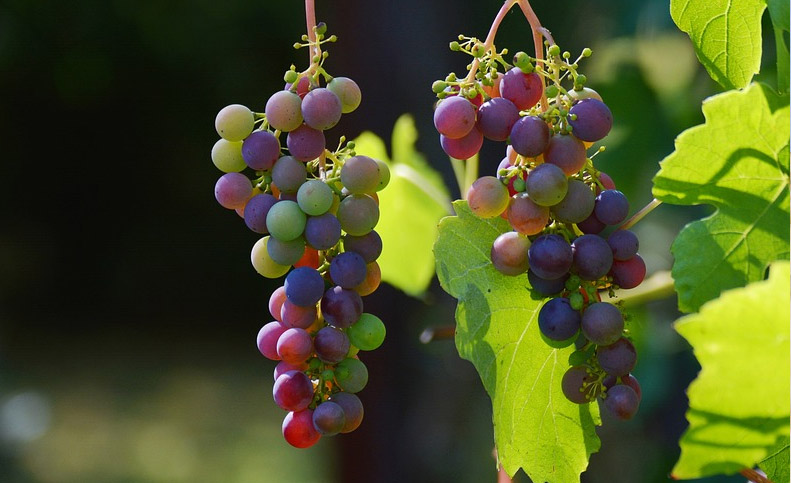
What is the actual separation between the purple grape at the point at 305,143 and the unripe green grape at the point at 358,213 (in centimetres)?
3

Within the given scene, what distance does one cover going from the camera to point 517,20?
237 cm

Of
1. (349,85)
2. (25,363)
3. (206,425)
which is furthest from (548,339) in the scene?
(25,363)

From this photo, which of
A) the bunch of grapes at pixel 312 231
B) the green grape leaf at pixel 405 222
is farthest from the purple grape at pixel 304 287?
the green grape leaf at pixel 405 222

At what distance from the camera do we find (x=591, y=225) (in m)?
0.45

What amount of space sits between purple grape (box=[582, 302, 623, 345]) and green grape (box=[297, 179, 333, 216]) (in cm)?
14

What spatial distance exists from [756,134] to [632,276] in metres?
0.09

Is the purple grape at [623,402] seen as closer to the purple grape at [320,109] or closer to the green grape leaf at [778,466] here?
the green grape leaf at [778,466]

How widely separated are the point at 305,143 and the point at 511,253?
119 millimetres

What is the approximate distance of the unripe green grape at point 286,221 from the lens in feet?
1.39

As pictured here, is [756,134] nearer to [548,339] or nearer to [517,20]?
[548,339]

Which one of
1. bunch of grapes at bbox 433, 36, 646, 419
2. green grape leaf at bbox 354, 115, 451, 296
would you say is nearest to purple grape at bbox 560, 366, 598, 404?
bunch of grapes at bbox 433, 36, 646, 419

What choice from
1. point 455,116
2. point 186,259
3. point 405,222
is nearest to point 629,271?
point 455,116

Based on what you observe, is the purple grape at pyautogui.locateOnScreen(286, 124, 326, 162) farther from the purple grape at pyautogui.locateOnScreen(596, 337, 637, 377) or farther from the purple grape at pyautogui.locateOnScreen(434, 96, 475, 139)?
the purple grape at pyautogui.locateOnScreen(596, 337, 637, 377)

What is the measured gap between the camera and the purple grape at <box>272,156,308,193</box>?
0.44 m
